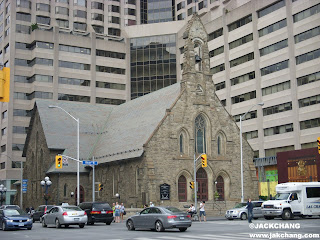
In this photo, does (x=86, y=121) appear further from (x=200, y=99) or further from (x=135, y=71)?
(x=135, y=71)

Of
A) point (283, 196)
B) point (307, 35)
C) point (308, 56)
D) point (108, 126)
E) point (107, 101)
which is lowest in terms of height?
point (283, 196)

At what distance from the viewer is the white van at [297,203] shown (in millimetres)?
37644

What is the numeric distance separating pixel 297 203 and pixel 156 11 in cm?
9493

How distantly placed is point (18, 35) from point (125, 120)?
164 feet

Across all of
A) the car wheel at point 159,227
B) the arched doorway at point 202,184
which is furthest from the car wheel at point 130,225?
the arched doorway at point 202,184

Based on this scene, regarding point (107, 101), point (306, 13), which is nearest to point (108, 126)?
point (306, 13)

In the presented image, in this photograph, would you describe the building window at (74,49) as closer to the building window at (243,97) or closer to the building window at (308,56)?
the building window at (243,97)

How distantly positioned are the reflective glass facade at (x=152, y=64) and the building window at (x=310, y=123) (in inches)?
1452

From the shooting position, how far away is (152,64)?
10819 centimetres

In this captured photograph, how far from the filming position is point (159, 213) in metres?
28.1

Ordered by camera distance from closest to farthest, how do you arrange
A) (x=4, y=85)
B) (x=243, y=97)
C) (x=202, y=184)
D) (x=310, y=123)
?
1. (x=4, y=85)
2. (x=202, y=184)
3. (x=310, y=123)
4. (x=243, y=97)

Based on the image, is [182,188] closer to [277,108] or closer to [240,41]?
[277,108]

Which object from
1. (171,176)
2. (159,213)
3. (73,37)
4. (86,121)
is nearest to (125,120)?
(86,121)

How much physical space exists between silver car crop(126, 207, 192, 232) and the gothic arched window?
81.9ft
